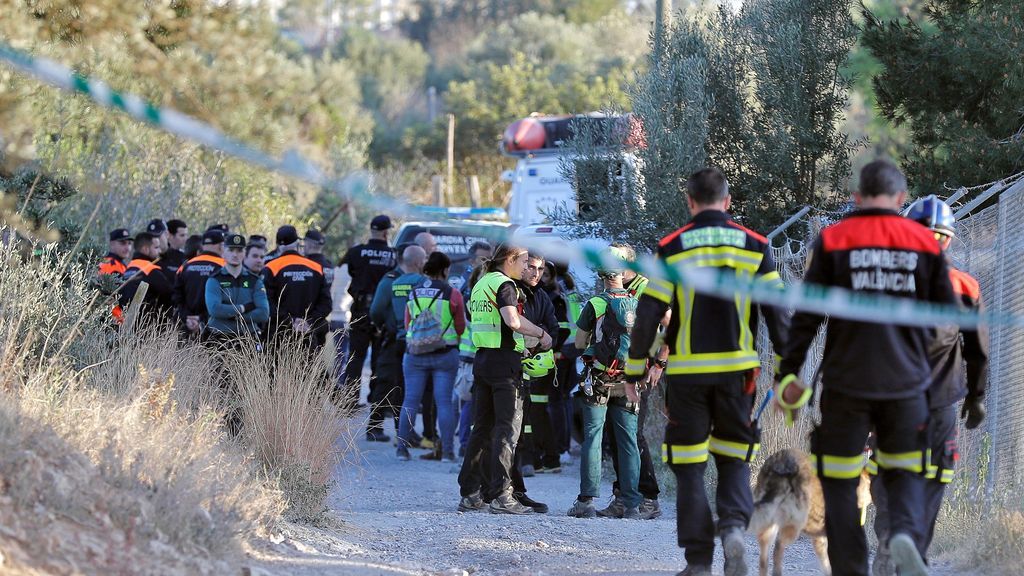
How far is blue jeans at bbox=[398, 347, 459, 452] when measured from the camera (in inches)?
476

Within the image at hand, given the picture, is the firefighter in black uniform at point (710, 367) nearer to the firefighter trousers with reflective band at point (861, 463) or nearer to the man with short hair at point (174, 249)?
the firefighter trousers with reflective band at point (861, 463)

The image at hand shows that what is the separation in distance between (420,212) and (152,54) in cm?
1346

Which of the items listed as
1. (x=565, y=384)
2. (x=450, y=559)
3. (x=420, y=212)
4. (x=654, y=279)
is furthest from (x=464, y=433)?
(x=420, y=212)

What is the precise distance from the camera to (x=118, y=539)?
579cm

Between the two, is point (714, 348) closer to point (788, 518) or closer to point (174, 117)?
point (788, 518)

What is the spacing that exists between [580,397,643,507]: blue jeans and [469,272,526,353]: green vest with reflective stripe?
2.41ft

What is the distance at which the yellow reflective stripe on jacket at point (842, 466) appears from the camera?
582cm

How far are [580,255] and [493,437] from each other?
4410mm

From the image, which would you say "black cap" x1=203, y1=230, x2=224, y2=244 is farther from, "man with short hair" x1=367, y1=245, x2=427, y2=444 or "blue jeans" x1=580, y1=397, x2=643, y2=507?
"blue jeans" x1=580, y1=397, x2=643, y2=507

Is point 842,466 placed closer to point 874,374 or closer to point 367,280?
point 874,374

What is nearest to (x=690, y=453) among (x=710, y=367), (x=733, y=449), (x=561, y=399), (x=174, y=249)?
(x=733, y=449)

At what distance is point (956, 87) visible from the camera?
11.5 meters

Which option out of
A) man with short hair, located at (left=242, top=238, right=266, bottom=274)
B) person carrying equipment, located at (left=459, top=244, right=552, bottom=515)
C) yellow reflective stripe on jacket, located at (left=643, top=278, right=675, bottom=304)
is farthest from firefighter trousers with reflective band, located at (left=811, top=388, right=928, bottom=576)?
man with short hair, located at (left=242, top=238, right=266, bottom=274)

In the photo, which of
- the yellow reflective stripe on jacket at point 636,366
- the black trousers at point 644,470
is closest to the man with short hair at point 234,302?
the black trousers at point 644,470
